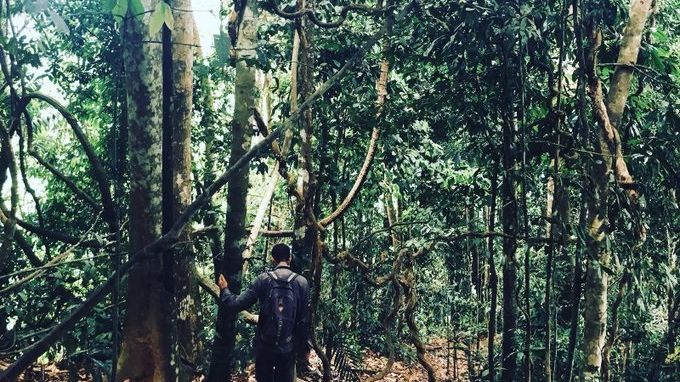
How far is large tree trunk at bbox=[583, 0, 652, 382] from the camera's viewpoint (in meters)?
4.59

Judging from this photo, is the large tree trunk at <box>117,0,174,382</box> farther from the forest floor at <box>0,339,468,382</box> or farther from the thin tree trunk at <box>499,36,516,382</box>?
the forest floor at <box>0,339,468,382</box>

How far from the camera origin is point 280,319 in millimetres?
5172

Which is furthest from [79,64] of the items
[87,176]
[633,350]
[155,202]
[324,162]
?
[633,350]

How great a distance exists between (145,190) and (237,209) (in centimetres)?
99

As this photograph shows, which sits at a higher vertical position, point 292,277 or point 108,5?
point 108,5

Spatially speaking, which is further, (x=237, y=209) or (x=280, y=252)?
(x=280, y=252)

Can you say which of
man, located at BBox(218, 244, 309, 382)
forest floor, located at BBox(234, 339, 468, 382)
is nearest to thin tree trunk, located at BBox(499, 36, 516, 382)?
man, located at BBox(218, 244, 309, 382)

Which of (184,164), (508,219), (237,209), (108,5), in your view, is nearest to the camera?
(108,5)

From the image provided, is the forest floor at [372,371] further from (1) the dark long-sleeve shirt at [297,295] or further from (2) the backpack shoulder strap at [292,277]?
(2) the backpack shoulder strap at [292,277]

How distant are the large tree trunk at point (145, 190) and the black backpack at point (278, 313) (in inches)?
55.7

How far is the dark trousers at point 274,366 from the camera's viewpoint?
17.6ft

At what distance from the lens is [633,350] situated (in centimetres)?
1038

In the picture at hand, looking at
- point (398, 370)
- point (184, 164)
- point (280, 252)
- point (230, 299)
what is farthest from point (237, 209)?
point (398, 370)

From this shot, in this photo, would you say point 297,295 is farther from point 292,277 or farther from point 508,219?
point 508,219
